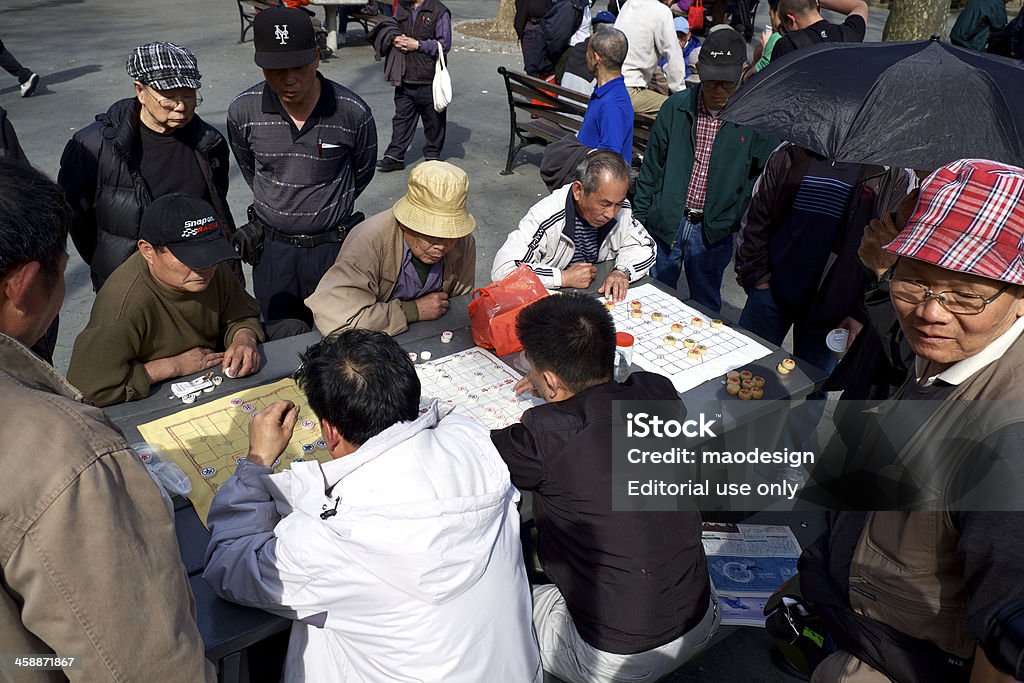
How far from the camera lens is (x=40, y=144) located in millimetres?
7809

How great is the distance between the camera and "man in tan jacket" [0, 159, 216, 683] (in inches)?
50.7

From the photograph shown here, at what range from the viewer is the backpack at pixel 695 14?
39.0 ft

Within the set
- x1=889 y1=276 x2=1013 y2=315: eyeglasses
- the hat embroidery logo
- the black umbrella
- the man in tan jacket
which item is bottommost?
the hat embroidery logo

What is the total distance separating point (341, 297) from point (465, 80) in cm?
909

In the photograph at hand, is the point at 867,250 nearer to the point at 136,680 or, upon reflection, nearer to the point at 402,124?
the point at 136,680

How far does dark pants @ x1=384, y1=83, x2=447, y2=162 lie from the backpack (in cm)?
596

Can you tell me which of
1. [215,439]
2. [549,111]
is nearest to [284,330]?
[215,439]

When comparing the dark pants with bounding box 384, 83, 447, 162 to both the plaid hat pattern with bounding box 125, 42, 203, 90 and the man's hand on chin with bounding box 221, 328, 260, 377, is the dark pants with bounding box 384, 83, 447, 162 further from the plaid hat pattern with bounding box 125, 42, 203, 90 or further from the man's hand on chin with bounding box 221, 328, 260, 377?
the man's hand on chin with bounding box 221, 328, 260, 377

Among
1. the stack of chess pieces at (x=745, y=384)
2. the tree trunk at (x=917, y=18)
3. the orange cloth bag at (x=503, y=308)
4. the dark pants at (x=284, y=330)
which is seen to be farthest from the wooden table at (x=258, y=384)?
the tree trunk at (x=917, y=18)

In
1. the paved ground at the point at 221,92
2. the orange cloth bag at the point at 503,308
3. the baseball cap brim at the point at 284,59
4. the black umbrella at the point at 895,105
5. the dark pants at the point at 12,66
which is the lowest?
the paved ground at the point at 221,92

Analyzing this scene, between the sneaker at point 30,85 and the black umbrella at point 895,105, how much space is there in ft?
30.9

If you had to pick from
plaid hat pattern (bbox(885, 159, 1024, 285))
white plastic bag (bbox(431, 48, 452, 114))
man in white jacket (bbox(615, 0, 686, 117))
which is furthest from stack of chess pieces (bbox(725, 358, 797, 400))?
white plastic bag (bbox(431, 48, 452, 114))

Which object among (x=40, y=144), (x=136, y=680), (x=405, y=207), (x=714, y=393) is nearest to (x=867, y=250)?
(x=714, y=393)

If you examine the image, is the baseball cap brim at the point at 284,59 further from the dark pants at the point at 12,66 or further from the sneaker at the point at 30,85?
the sneaker at the point at 30,85
